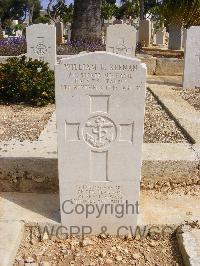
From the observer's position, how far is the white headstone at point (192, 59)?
8.00m

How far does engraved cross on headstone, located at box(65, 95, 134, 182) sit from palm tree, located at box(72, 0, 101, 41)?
10668mm

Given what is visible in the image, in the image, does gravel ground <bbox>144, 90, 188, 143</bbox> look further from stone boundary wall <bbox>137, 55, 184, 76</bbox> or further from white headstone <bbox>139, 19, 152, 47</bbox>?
white headstone <bbox>139, 19, 152, 47</bbox>

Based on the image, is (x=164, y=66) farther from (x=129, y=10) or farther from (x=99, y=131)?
(x=129, y=10)

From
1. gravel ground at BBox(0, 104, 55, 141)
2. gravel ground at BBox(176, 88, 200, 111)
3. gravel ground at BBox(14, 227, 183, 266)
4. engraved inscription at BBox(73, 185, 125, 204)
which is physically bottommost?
gravel ground at BBox(14, 227, 183, 266)

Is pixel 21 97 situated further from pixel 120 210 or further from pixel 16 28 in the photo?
pixel 16 28

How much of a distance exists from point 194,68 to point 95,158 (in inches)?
234

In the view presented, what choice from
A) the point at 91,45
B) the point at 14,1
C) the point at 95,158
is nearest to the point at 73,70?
the point at 95,158

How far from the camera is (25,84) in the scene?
21.5 feet

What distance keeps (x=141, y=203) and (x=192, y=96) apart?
4.48m

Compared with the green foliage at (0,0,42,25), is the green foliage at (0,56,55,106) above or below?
below

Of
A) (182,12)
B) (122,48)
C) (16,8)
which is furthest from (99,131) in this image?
(16,8)

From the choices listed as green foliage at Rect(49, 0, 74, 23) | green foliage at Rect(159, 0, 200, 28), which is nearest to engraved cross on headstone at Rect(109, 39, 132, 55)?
green foliage at Rect(159, 0, 200, 28)

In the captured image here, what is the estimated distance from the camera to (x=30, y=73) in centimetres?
669

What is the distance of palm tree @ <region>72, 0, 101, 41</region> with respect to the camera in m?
12.8
